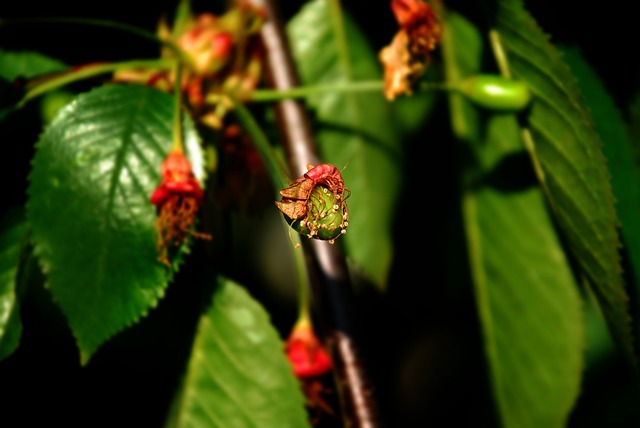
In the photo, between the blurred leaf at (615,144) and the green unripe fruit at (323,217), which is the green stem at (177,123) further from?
the blurred leaf at (615,144)

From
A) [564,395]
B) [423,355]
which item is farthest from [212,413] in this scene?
[423,355]

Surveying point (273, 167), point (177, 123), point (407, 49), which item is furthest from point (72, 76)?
point (407, 49)

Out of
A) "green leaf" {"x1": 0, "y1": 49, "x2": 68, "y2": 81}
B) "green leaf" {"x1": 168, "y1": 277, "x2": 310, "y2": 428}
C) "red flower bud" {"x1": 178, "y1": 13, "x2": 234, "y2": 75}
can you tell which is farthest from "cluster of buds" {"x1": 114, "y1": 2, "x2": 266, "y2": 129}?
"green leaf" {"x1": 168, "y1": 277, "x2": 310, "y2": 428}

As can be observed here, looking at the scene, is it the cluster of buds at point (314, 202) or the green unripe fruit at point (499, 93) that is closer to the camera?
the cluster of buds at point (314, 202)

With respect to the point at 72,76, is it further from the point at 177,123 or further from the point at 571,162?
the point at 571,162

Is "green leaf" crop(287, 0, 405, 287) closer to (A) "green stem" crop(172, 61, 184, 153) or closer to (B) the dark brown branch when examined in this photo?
(B) the dark brown branch

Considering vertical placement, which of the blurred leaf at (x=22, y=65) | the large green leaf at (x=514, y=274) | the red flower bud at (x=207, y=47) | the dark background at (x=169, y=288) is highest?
the blurred leaf at (x=22, y=65)

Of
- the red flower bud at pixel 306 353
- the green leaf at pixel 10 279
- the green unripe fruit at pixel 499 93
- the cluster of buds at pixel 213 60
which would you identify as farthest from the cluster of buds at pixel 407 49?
the green leaf at pixel 10 279
